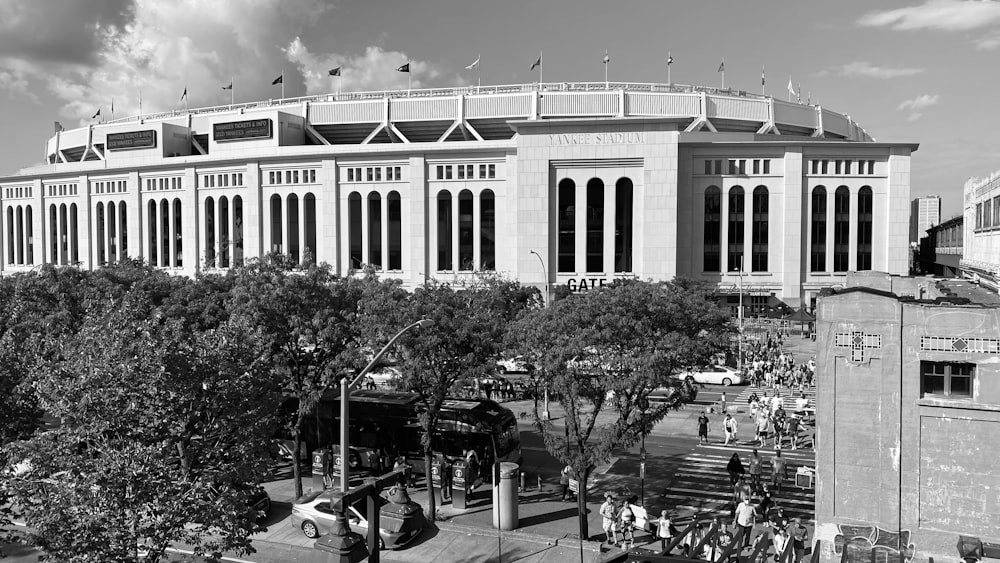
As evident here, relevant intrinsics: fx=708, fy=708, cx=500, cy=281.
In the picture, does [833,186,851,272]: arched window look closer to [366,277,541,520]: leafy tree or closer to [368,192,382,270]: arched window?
[368,192,382,270]: arched window

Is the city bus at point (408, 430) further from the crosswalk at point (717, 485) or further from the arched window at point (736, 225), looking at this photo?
the arched window at point (736, 225)

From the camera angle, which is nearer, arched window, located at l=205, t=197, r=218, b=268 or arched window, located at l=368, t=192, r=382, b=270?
arched window, located at l=368, t=192, r=382, b=270

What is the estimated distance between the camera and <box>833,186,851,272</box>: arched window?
71.3m

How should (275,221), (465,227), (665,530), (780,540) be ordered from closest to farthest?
(780,540) < (665,530) < (465,227) < (275,221)

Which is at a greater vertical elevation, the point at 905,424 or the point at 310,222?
the point at 310,222

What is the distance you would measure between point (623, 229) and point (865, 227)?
2422 centimetres

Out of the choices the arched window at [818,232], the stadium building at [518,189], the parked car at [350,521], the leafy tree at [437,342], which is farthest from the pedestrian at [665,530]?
the arched window at [818,232]

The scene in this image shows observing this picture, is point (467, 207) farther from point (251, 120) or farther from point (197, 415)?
point (197, 415)

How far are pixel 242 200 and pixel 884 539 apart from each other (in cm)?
8066

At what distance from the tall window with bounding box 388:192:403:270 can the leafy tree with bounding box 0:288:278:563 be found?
213ft

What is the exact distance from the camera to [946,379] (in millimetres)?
14961

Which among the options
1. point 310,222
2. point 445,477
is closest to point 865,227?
point 310,222

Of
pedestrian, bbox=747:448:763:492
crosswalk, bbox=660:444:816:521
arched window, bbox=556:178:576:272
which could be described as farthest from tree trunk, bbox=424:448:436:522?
arched window, bbox=556:178:576:272

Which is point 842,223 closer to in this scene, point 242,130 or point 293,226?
point 293,226
